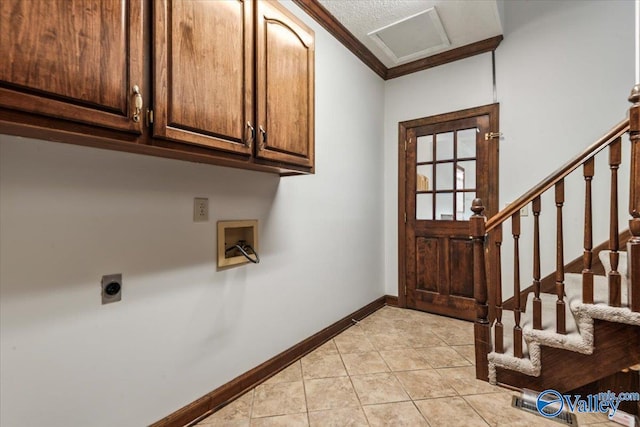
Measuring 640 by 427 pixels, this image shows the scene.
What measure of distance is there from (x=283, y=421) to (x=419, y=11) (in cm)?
299

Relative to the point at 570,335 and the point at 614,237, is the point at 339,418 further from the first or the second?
the point at 614,237

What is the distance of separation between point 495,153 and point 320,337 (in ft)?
7.58

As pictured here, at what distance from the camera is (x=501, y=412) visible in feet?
5.03

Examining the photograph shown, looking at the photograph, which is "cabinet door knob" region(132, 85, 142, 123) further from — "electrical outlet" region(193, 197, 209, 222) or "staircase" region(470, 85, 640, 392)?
"staircase" region(470, 85, 640, 392)

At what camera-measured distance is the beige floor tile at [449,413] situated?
146 cm

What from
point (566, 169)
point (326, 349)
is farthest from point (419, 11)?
point (326, 349)

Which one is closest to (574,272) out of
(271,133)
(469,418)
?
(469,418)

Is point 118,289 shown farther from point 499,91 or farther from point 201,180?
point 499,91

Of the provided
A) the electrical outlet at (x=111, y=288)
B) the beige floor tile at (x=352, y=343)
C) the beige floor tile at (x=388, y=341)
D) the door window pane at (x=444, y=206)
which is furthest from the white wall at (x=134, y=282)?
the door window pane at (x=444, y=206)

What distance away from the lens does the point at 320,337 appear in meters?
2.32

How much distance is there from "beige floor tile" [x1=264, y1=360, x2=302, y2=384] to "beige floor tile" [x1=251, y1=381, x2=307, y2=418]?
0.04 metres

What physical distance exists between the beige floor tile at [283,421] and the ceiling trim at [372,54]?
2728mm

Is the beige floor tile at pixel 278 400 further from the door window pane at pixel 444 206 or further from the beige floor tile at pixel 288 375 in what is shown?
the door window pane at pixel 444 206

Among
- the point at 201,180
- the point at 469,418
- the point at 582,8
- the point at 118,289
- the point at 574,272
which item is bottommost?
the point at 469,418
